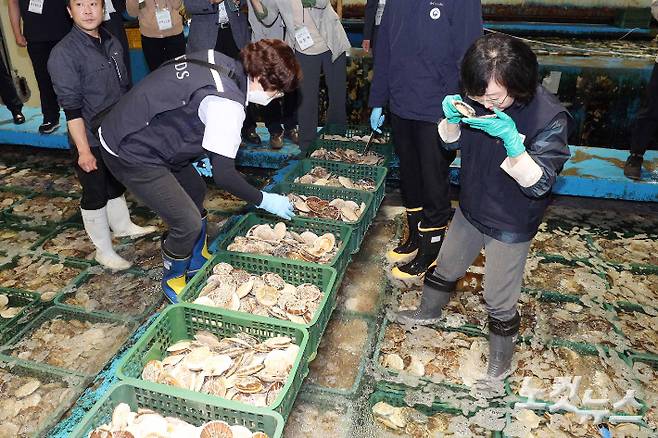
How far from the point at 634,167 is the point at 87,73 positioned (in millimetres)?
3999

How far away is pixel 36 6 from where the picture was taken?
13.9ft

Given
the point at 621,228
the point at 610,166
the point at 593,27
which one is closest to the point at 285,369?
the point at 621,228

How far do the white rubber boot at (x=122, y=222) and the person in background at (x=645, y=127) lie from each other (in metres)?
3.75

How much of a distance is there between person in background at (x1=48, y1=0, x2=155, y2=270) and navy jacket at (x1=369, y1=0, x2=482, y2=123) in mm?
1504

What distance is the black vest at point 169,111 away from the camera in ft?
7.10

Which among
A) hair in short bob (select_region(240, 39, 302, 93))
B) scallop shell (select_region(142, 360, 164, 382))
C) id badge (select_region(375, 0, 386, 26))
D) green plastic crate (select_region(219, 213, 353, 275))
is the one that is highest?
hair in short bob (select_region(240, 39, 302, 93))

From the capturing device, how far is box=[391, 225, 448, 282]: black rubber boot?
304 cm

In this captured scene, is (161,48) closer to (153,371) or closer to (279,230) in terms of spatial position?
(279,230)

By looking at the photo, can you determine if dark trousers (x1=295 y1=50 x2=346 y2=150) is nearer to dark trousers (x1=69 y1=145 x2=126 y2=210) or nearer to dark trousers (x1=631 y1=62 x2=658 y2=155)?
dark trousers (x1=69 y1=145 x2=126 y2=210)

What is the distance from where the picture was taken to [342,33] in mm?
4223

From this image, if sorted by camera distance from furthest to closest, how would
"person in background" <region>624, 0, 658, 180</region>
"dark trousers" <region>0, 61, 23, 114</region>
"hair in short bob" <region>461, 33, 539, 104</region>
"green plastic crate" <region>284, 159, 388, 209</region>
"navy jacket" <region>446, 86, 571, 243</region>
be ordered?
1. "dark trousers" <region>0, 61, 23, 114</region>
2. "person in background" <region>624, 0, 658, 180</region>
3. "green plastic crate" <region>284, 159, 388, 209</region>
4. "navy jacket" <region>446, 86, 571, 243</region>
5. "hair in short bob" <region>461, 33, 539, 104</region>

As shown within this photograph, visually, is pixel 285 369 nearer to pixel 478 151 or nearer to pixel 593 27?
pixel 478 151

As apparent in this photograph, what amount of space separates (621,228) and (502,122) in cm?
259

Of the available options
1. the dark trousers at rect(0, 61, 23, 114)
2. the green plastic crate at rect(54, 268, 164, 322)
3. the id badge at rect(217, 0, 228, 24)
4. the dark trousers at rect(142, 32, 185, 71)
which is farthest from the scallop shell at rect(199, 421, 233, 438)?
the dark trousers at rect(0, 61, 23, 114)
